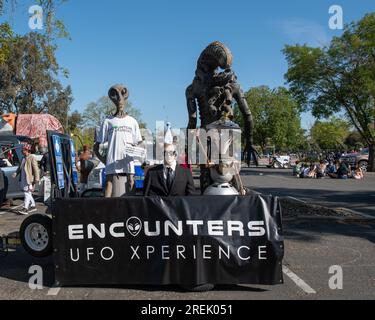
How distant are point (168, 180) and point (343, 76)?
2765cm

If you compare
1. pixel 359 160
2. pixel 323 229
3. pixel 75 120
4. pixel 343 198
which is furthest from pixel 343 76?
pixel 75 120

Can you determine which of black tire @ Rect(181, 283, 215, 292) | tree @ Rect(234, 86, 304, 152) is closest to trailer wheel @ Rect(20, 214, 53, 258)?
black tire @ Rect(181, 283, 215, 292)

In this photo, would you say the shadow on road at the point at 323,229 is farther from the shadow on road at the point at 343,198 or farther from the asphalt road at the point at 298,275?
the shadow on road at the point at 343,198

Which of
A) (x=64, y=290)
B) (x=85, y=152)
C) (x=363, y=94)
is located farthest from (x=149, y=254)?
(x=363, y=94)

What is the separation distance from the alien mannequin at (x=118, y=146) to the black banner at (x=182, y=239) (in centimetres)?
128

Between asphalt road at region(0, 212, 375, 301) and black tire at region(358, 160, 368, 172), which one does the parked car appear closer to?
black tire at region(358, 160, 368, 172)

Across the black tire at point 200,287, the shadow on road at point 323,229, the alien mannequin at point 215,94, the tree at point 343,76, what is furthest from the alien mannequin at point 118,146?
the tree at point 343,76

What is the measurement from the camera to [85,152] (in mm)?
12656

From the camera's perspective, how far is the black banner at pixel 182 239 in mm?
4715

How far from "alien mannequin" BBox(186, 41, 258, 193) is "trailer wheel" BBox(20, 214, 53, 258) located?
2.88m

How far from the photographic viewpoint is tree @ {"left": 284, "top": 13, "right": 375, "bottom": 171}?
28.4 meters

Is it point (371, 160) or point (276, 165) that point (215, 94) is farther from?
point (276, 165)

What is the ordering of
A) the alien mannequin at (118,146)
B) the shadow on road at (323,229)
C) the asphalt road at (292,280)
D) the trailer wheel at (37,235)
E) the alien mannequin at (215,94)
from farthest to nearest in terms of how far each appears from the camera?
the shadow on road at (323,229) → the alien mannequin at (215,94) → the alien mannequin at (118,146) → the trailer wheel at (37,235) → the asphalt road at (292,280)

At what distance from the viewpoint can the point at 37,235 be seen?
18.2 ft
